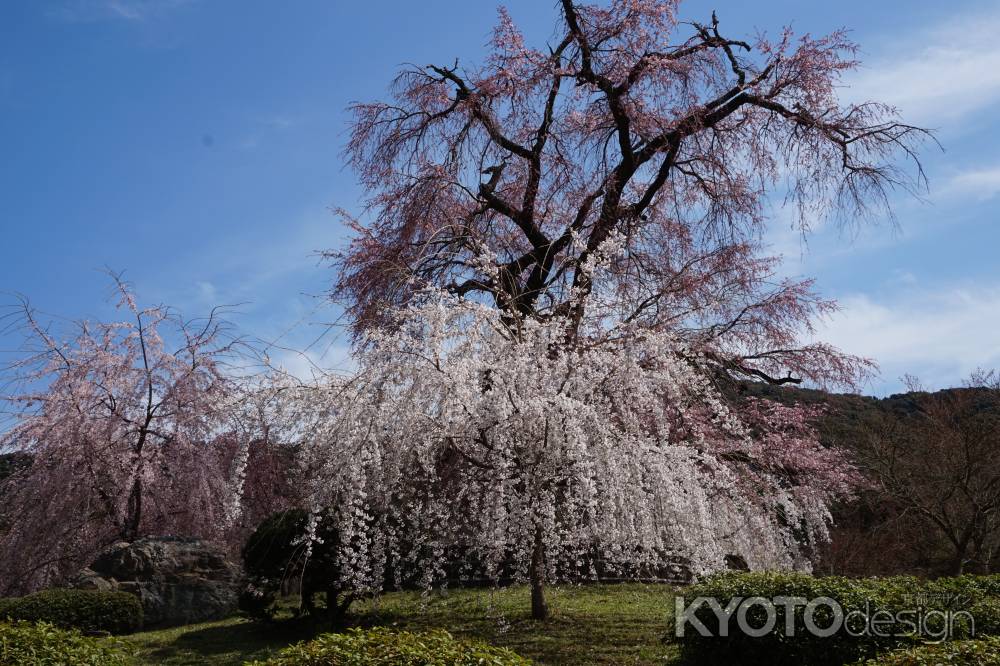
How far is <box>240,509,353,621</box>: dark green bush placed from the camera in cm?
907

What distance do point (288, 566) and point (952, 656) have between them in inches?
271

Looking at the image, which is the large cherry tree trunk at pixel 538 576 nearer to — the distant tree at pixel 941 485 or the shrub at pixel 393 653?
the shrub at pixel 393 653

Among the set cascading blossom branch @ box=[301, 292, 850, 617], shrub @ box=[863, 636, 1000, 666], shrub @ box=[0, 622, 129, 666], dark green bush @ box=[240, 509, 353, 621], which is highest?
cascading blossom branch @ box=[301, 292, 850, 617]

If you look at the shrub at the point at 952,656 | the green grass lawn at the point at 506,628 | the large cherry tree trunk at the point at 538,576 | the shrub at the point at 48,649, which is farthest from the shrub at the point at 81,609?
the shrub at the point at 952,656

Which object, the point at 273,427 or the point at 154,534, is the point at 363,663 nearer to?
the point at 273,427

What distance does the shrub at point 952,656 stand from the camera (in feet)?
15.1

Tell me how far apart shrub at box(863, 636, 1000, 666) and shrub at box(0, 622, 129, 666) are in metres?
5.27

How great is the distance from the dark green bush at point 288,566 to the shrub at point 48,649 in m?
3.26

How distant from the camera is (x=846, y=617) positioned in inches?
247

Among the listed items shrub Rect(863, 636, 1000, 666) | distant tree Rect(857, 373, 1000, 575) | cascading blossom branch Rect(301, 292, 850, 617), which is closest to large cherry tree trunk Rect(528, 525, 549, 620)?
cascading blossom branch Rect(301, 292, 850, 617)

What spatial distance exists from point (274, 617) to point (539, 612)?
11.8 ft

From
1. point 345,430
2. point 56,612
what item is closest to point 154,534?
point 56,612

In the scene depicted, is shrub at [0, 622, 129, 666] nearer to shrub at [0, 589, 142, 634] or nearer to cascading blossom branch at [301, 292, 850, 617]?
cascading blossom branch at [301, 292, 850, 617]

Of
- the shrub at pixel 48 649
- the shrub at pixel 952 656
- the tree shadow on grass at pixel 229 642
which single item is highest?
the shrub at pixel 48 649
